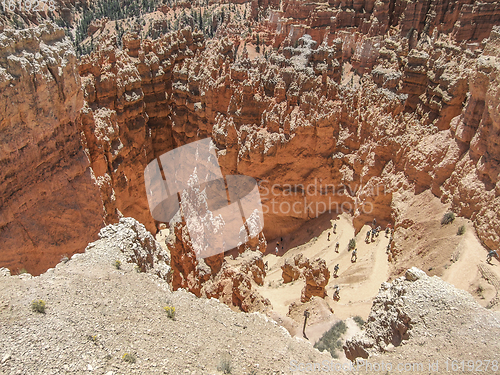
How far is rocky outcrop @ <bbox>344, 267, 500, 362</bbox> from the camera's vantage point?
27.7 feet

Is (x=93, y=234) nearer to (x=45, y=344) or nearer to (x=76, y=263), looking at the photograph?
(x=76, y=263)

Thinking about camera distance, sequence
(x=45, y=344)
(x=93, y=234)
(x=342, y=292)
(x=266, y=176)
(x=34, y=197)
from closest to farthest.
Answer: (x=45, y=344) < (x=34, y=197) < (x=93, y=234) < (x=342, y=292) < (x=266, y=176)

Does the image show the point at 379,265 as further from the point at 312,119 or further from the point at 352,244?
the point at 312,119

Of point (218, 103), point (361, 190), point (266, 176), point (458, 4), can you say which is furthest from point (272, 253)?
point (458, 4)

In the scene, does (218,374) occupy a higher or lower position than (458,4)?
lower

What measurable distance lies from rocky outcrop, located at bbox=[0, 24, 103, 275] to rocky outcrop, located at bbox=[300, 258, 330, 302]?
10486 mm

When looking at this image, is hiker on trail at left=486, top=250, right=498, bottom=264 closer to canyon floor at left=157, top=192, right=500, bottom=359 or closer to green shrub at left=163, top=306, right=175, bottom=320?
canyon floor at left=157, top=192, right=500, bottom=359

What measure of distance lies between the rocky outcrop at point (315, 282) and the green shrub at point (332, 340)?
1.99 m

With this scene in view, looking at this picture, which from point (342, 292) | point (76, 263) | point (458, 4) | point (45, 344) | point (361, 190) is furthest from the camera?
point (458, 4)

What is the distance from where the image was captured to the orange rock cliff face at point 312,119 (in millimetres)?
17062

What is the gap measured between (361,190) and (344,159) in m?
2.62

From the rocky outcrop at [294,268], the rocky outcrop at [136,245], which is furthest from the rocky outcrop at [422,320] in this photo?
the rocky outcrop at [294,268]

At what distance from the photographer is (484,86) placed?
16.6 meters

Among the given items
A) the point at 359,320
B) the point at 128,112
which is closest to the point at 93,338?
the point at 359,320
